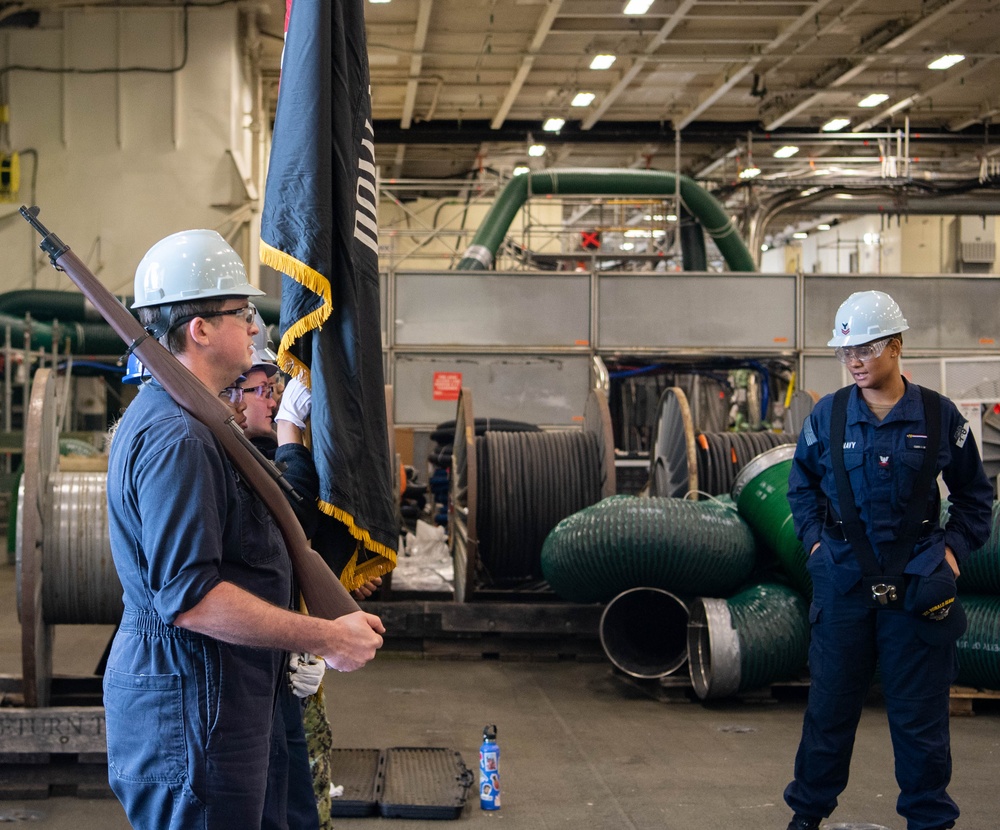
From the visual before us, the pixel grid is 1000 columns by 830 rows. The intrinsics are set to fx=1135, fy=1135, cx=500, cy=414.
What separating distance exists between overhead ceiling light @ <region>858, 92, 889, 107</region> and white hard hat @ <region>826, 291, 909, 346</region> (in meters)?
16.9

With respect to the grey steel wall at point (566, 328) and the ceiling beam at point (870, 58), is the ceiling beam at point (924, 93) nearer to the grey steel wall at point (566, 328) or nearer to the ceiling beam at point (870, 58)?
the ceiling beam at point (870, 58)

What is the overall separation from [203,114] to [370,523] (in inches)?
535

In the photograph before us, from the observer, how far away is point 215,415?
7.38ft

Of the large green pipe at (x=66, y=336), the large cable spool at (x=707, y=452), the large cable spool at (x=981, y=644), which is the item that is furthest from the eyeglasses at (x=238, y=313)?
the large green pipe at (x=66, y=336)

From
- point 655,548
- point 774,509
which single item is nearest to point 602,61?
point 774,509

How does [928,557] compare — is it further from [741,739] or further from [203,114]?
[203,114]

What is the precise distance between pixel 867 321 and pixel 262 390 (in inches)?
90.1

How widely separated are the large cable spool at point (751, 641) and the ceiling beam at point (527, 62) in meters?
10.4

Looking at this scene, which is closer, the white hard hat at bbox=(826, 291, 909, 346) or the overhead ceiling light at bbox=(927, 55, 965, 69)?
the white hard hat at bbox=(826, 291, 909, 346)

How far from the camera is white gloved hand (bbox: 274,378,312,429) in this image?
341cm

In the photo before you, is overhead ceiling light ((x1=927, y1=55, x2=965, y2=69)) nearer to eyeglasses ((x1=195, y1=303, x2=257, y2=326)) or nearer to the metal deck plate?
the metal deck plate

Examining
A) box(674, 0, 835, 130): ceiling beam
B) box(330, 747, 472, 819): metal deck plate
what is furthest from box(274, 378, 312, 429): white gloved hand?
box(674, 0, 835, 130): ceiling beam

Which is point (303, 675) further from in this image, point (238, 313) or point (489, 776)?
point (489, 776)

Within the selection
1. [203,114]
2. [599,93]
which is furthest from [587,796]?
[599,93]
